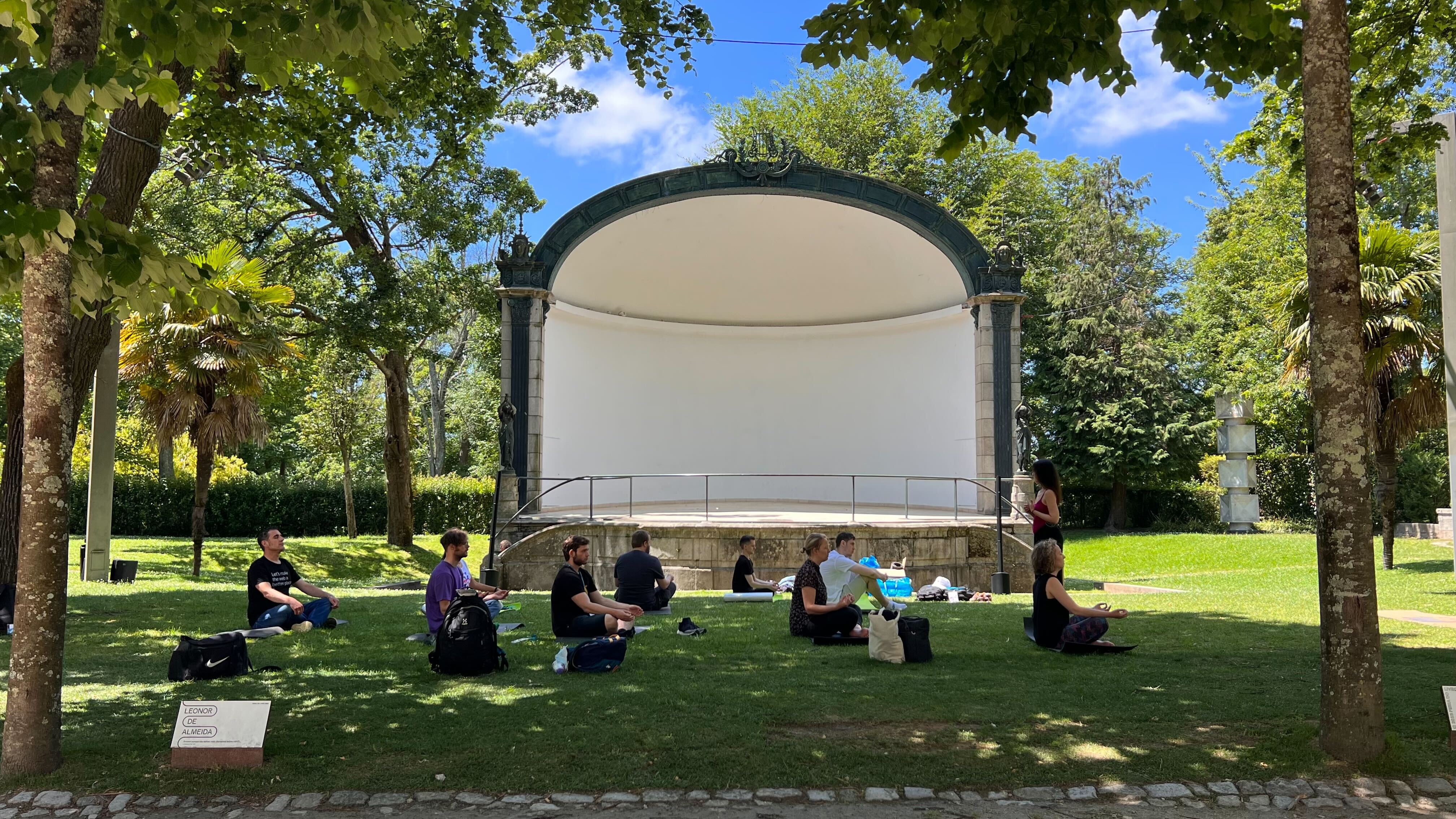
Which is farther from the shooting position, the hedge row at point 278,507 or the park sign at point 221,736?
the hedge row at point 278,507

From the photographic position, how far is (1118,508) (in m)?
29.5

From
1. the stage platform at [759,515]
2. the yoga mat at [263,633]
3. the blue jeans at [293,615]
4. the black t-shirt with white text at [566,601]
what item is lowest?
the yoga mat at [263,633]

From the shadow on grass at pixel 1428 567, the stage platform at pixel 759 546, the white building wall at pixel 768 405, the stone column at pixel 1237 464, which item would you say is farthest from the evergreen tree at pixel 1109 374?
the stage platform at pixel 759 546

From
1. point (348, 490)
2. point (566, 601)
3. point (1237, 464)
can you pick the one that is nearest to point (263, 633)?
point (566, 601)

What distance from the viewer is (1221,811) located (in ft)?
14.6

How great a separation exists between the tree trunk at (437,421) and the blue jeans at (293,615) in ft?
107

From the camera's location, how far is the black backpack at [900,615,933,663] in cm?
729

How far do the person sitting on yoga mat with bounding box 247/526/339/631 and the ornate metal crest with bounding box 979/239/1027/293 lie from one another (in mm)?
12802

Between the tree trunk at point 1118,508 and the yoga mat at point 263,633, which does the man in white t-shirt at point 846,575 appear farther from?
the tree trunk at point 1118,508

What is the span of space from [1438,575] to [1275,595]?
4448 mm

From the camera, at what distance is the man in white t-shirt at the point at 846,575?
805 cm

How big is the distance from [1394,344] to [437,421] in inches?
1378

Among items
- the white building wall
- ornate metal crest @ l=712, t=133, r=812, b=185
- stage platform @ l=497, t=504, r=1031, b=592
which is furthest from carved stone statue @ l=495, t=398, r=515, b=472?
ornate metal crest @ l=712, t=133, r=812, b=185

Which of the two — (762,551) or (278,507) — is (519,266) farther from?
(278,507)
